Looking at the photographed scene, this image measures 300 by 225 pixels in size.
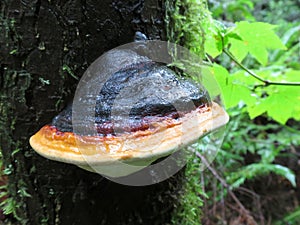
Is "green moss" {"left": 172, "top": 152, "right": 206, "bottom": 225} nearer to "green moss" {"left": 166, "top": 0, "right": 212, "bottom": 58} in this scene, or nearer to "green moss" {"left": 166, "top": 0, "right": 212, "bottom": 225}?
"green moss" {"left": 166, "top": 0, "right": 212, "bottom": 225}

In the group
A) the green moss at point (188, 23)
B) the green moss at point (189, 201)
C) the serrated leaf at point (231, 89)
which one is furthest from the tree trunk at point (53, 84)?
the serrated leaf at point (231, 89)

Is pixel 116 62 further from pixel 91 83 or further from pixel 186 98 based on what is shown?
pixel 186 98

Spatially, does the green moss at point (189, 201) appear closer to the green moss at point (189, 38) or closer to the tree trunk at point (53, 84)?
the green moss at point (189, 38)

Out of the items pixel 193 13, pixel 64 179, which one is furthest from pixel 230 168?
pixel 64 179

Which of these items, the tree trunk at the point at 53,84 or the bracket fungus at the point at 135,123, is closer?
the bracket fungus at the point at 135,123

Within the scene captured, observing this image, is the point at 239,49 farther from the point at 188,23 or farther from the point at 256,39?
the point at 188,23

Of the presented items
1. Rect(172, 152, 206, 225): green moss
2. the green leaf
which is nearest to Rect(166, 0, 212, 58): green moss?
the green leaf
